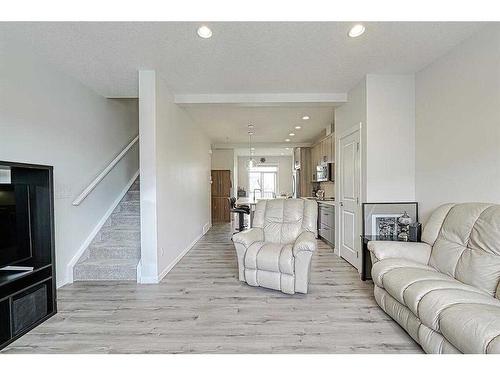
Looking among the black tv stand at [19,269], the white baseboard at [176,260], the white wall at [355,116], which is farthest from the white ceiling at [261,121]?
the black tv stand at [19,269]

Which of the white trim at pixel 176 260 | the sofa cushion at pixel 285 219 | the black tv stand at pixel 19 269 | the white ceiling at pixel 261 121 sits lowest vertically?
the white trim at pixel 176 260

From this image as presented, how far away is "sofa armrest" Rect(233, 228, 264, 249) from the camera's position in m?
3.28

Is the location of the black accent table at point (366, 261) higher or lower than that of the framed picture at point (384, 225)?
lower

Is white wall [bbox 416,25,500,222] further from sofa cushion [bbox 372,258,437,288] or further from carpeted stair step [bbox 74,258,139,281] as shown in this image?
carpeted stair step [bbox 74,258,139,281]

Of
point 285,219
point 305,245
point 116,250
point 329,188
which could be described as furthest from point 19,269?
point 329,188

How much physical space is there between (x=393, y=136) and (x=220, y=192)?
6.84 metres

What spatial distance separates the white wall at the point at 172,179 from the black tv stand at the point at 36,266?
3.38 feet

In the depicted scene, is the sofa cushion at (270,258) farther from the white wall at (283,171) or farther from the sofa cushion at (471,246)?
the white wall at (283,171)

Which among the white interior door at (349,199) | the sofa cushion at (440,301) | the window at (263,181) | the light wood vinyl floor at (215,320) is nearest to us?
the sofa cushion at (440,301)

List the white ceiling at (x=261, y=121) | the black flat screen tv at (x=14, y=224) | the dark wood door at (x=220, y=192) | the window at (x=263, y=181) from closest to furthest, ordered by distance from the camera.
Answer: the black flat screen tv at (x=14, y=224) < the white ceiling at (x=261, y=121) < the dark wood door at (x=220, y=192) < the window at (x=263, y=181)

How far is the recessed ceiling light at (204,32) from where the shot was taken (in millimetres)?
2486

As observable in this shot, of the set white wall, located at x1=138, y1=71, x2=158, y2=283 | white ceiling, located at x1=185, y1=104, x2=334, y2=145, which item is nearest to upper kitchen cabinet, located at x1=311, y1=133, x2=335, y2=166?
white ceiling, located at x1=185, y1=104, x2=334, y2=145
